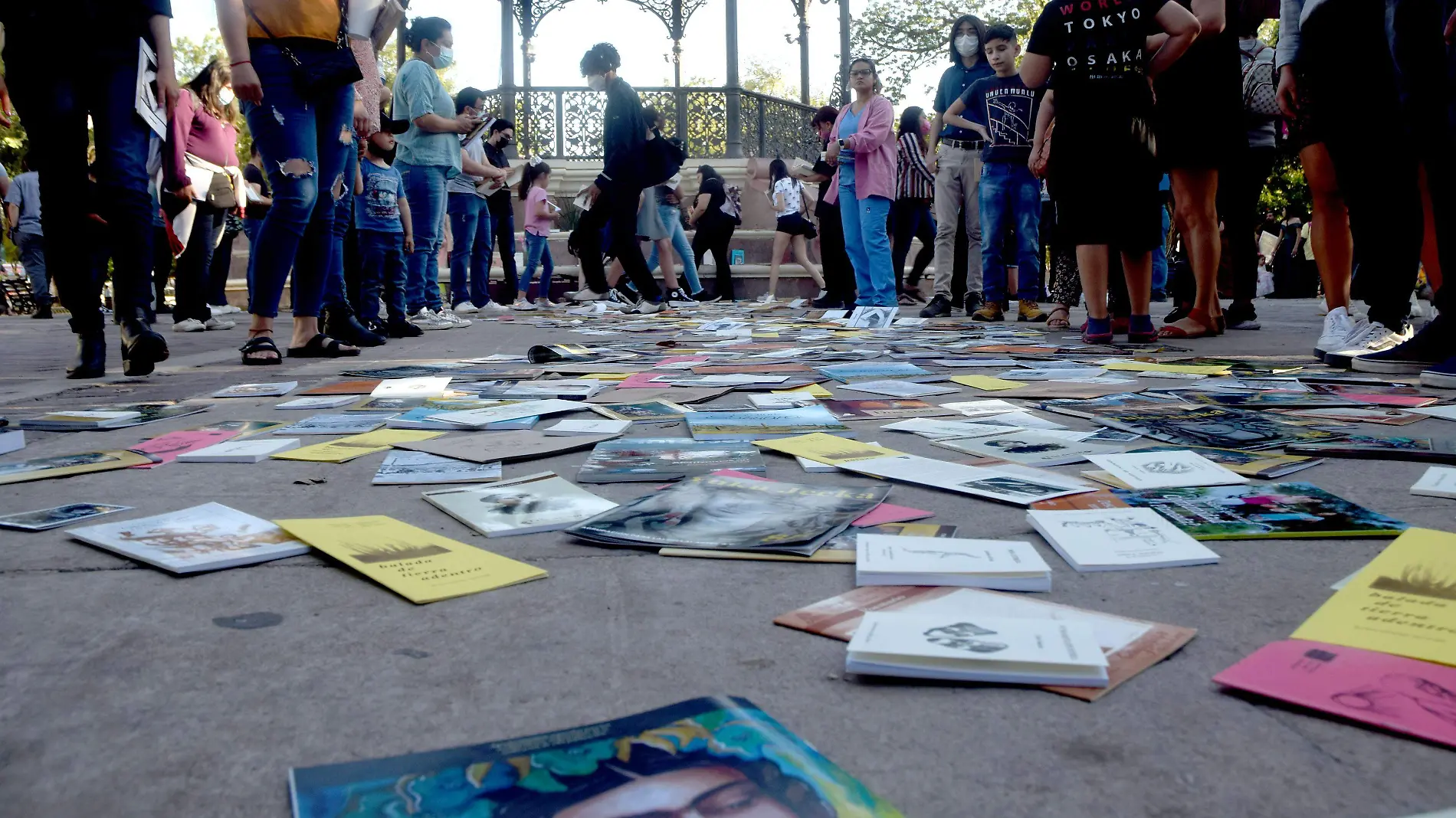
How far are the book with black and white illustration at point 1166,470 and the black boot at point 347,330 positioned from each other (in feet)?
11.8

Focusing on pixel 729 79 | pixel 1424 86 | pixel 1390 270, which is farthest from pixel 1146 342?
pixel 729 79

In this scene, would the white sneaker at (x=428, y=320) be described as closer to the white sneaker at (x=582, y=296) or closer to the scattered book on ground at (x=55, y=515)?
the white sneaker at (x=582, y=296)

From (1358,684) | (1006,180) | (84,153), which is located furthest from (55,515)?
(1006,180)

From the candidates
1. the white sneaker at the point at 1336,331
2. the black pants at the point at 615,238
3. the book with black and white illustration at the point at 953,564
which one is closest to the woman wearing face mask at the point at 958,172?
the black pants at the point at 615,238

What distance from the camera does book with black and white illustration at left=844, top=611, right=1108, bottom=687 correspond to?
87 centimetres

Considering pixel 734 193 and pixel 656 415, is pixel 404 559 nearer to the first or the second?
pixel 656 415

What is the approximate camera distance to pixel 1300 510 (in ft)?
4.71

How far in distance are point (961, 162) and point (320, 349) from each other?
162 inches

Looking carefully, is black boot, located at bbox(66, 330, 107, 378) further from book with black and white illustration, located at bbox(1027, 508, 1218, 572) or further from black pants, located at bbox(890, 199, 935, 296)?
black pants, located at bbox(890, 199, 935, 296)

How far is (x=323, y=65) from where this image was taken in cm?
366

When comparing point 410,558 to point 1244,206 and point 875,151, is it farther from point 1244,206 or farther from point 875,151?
point 875,151

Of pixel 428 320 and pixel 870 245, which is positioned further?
pixel 870 245

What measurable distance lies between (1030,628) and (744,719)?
30cm

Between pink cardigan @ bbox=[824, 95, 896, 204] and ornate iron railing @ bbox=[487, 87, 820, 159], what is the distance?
33.0ft
